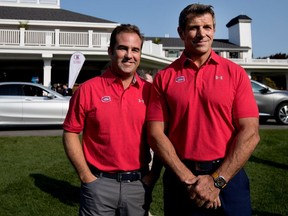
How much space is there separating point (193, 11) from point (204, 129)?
793 millimetres

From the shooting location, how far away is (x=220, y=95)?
2166 millimetres

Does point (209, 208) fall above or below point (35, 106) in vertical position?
below

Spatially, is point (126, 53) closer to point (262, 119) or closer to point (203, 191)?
point (203, 191)

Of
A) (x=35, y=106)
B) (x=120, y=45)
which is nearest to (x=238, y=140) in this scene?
(x=120, y=45)

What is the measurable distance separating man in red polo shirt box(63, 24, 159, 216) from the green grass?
1.97 m

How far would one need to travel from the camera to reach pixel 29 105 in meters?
10.9

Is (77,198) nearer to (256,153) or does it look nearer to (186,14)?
(186,14)

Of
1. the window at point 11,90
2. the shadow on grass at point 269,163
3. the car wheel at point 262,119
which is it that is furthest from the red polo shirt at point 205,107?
the car wheel at point 262,119

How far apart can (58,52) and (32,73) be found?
25.9ft

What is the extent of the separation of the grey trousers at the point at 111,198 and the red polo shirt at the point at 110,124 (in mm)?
108

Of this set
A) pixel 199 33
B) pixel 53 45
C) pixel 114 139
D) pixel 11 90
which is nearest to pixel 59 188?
pixel 114 139

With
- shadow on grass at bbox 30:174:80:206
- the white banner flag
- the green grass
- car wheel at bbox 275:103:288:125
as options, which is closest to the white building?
the white banner flag

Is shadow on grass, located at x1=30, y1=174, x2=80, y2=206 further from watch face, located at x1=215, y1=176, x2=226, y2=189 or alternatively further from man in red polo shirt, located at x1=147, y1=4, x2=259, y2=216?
watch face, located at x1=215, y1=176, x2=226, y2=189

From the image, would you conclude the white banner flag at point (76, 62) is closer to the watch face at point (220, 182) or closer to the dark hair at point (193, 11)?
the dark hair at point (193, 11)
